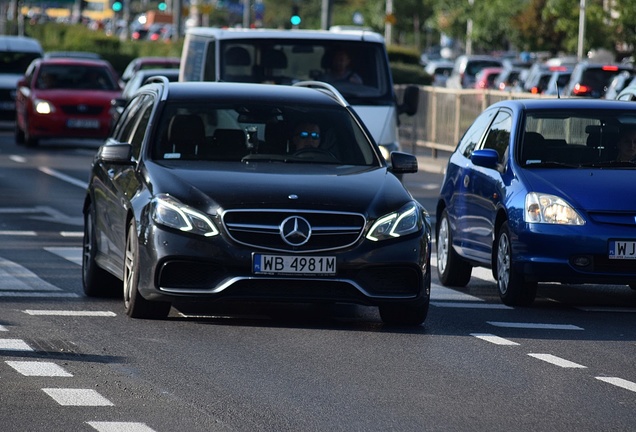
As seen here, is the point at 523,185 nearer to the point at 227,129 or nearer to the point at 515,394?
the point at 227,129

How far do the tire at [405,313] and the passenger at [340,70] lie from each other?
999 cm

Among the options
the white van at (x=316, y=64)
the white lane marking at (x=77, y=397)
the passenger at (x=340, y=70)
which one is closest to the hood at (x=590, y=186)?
the white lane marking at (x=77, y=397)

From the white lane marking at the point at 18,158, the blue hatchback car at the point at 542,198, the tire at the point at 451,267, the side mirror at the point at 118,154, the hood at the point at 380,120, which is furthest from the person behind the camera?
the white lane marking at the point at 18,158

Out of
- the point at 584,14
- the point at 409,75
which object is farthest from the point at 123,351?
the point at 584,14

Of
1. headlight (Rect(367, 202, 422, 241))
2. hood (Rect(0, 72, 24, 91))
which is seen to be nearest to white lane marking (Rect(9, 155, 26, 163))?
hood (Rect(0, 72, 24, 91))

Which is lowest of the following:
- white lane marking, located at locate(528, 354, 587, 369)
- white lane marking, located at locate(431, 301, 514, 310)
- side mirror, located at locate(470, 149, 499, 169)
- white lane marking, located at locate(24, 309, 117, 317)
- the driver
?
white lane marking, located at locate(431, 301, 514, 310)

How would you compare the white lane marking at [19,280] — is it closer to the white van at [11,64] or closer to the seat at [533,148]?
the seat at [533,148]

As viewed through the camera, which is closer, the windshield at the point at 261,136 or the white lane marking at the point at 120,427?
the white lane marking at the point at 120,427

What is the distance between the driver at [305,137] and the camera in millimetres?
11852

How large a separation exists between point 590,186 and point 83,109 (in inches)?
892

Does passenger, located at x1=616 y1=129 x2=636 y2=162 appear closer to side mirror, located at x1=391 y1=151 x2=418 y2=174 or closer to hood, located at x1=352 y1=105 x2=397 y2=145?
side mirror, located at x1=391 y1=151 x2=418 y2=174

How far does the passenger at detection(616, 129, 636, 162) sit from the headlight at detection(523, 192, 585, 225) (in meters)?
0.99

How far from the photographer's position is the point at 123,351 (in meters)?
9.63

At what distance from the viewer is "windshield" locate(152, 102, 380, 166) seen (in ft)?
38.4
